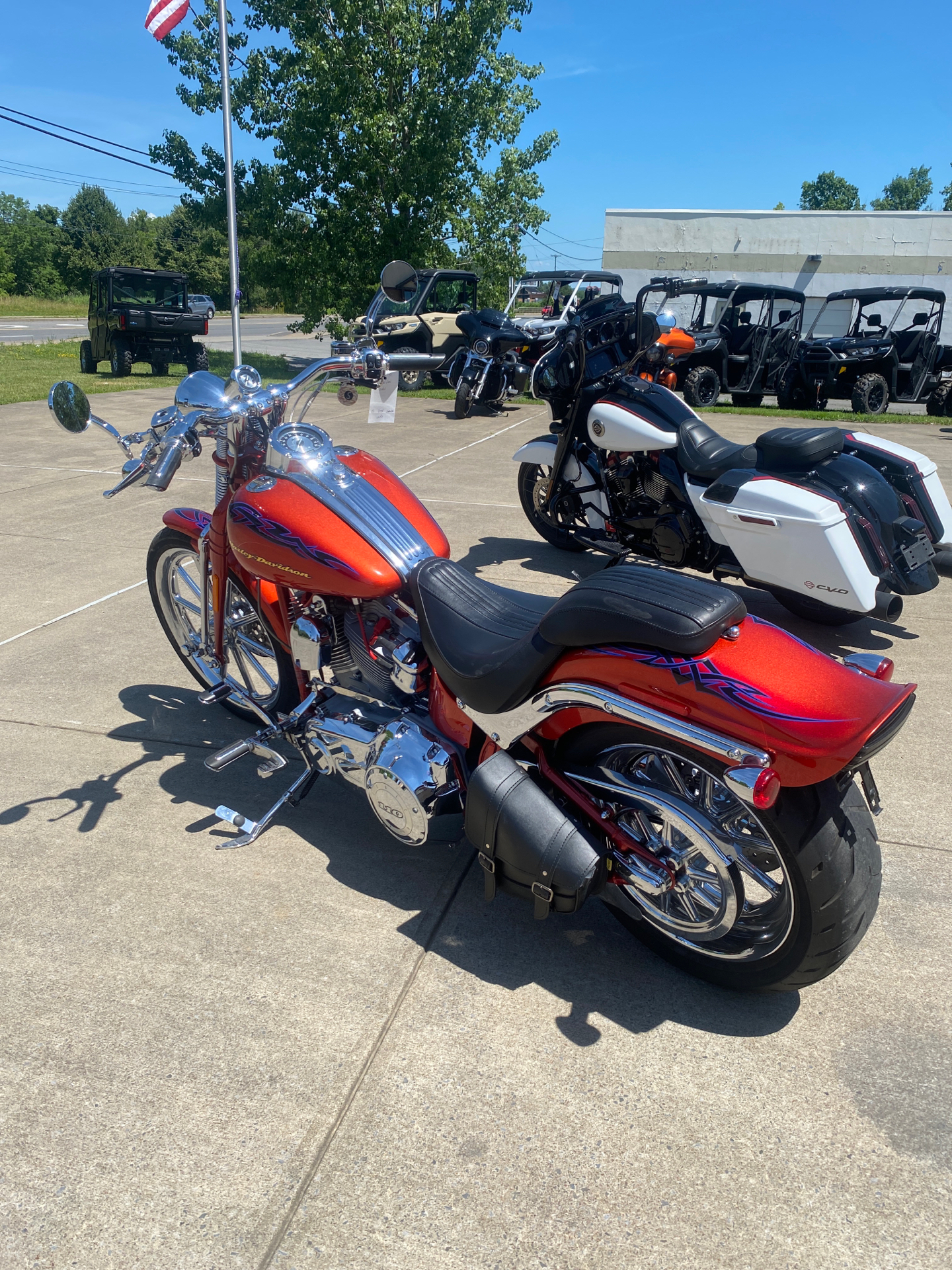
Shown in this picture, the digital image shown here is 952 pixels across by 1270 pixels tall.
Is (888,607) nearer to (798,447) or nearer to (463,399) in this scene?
(798,447)

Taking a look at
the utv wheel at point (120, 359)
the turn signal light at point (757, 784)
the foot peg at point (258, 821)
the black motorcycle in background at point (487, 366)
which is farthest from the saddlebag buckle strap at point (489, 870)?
the utv wheel at point (120, 359)

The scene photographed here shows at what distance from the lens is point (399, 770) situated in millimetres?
2557

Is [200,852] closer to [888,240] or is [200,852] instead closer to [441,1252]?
[441,1252]

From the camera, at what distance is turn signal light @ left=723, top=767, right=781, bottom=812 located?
6.16 feet

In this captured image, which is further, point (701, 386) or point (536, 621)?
point (701, 386)

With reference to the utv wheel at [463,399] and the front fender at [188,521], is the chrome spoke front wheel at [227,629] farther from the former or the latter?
the utv wheel at [463,399]

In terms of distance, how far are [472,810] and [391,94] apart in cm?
2023

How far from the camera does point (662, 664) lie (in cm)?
208

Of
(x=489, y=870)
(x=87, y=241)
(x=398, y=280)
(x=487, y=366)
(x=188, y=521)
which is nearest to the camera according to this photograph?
(x=489, y=870)

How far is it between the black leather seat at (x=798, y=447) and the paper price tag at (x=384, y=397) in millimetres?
2199

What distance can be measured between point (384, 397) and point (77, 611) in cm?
295

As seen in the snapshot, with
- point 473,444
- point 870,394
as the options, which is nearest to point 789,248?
point 870,394

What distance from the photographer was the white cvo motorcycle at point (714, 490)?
415 cm

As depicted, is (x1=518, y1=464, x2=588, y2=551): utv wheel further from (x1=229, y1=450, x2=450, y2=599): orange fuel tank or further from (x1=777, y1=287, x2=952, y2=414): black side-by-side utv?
(x1=777, y1=287, x2=952, y2=414): black side-by-side utv
